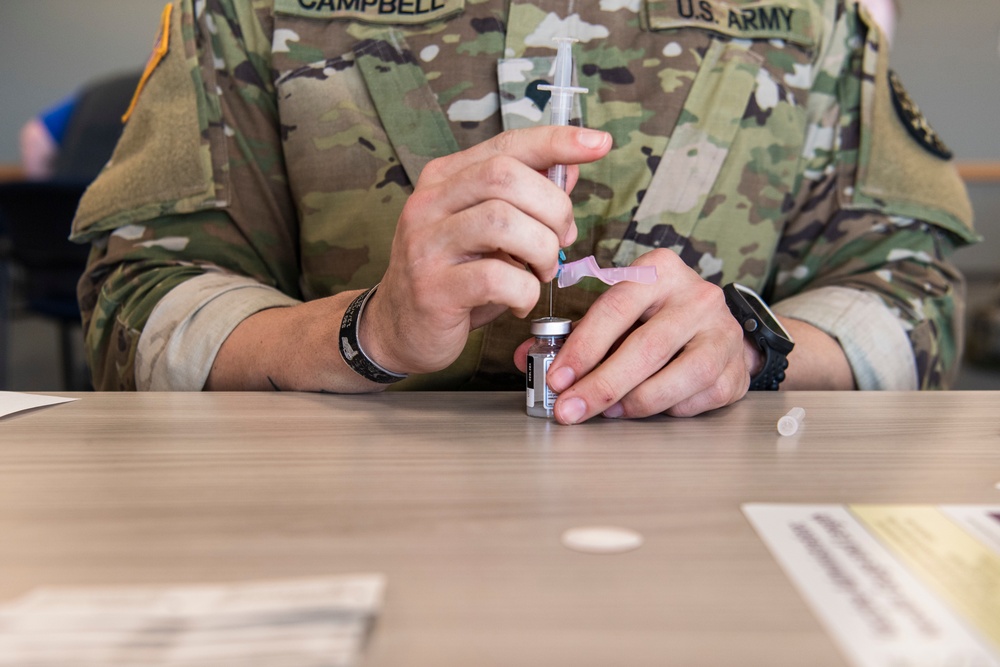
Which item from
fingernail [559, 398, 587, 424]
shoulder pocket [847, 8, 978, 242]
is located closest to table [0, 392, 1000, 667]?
fingernail [559, 398, 587, 424]

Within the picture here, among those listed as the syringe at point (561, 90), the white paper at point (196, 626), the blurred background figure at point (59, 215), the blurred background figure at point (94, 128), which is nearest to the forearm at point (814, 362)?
the syringe at point (561, 90)

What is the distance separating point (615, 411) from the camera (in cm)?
67

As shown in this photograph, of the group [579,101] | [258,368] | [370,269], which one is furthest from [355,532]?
[579,101]

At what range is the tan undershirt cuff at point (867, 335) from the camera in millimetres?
934

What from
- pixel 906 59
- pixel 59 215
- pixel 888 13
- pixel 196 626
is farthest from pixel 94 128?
pixel 906 59

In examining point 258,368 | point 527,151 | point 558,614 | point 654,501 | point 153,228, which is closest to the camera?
point 558,614

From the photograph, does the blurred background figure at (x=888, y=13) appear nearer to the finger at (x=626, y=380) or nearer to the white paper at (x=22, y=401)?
the finger at (x=626, y=380)

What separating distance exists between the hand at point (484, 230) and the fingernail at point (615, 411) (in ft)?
0.39

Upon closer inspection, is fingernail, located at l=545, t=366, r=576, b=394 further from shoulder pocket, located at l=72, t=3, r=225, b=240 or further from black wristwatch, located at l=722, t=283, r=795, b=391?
shoulder pocket, located at l=72, t=3, r=225, b=240

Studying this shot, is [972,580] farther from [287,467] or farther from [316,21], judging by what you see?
[316,21]

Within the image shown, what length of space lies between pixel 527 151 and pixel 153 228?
577 millimetres

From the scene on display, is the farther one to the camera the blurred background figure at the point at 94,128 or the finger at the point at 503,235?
the blurred background figure at the point at 94,128

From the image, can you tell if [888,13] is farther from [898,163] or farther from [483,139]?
[483,139]

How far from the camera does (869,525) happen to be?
1.41 ft
